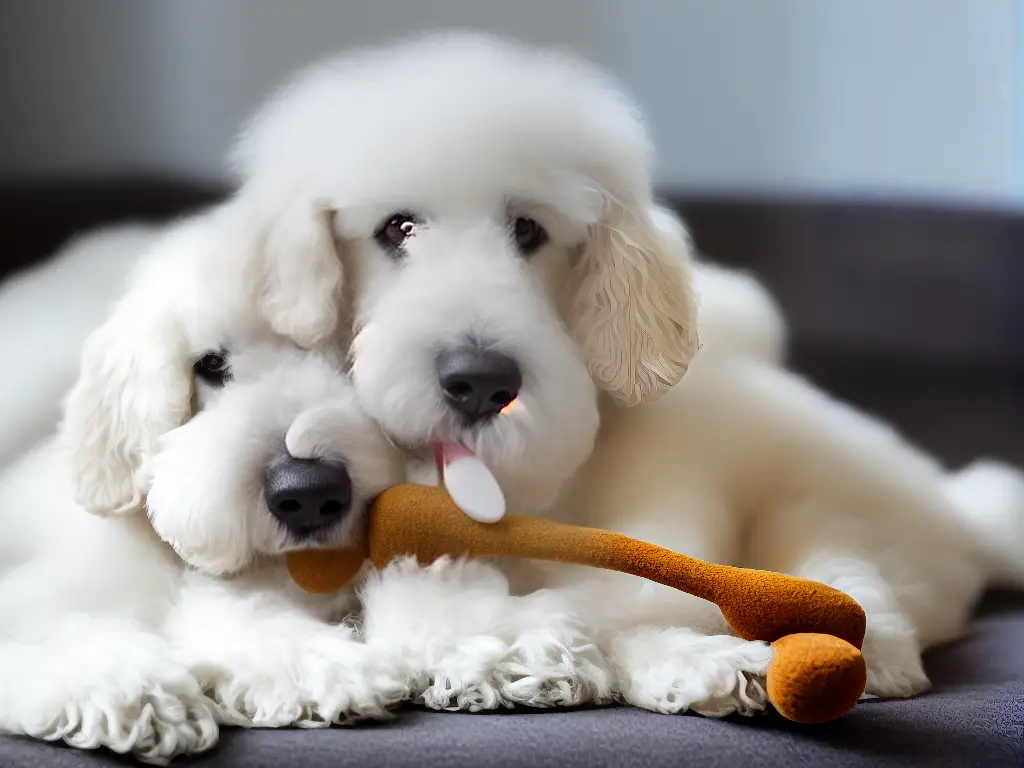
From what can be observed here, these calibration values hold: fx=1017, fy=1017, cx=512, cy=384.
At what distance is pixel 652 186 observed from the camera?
140cm

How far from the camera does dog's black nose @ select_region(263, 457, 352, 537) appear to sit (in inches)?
42.3

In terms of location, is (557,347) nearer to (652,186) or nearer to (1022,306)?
(652,186)

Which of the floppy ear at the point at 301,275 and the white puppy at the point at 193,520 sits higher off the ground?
the floppy ear at the point at 301,275

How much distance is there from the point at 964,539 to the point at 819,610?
0.69 m

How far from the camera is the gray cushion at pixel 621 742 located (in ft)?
2.96

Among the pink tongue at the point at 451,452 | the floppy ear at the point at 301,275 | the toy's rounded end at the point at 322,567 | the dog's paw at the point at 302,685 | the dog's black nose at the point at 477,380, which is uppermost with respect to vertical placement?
the floppy ear at the point at 301,275

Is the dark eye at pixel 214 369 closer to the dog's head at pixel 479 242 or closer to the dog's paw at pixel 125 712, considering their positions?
the dog's head at pixel 479 242

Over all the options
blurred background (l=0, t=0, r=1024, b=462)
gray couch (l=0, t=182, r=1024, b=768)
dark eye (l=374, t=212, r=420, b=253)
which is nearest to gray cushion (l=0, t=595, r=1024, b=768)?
gray couch (l=0, t=182, r=1024, b=768)

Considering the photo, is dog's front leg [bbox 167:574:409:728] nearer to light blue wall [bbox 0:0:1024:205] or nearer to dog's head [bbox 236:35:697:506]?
dog's head [bbox 236:35:697:506]

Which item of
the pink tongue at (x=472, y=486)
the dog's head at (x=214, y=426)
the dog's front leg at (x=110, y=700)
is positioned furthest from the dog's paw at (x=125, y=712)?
the pink tongue at (x=472, y=486)

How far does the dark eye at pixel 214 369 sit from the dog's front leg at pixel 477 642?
32 cm

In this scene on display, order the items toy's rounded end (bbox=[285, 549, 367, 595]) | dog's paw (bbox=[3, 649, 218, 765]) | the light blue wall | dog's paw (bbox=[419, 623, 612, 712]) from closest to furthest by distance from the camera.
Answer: dog's paw (bbox=[3, 649, 218, 765]) < dog's paw (bbox=[419, 623, 612, 712]) < toy's rounded end (bbox=[285, 549, 367, 595]) < the light blue wall

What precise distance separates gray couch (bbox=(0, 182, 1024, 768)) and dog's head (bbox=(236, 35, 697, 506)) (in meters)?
0.24

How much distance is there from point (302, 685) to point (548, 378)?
0.40 meters
